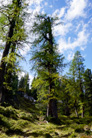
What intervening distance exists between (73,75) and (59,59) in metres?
12.3

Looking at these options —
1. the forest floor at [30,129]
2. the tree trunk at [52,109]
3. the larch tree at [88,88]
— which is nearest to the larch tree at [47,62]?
the tree trunk at [52,109]

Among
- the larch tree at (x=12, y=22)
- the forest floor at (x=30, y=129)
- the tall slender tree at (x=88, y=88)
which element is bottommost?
the forest floor at (x=30, y=129)

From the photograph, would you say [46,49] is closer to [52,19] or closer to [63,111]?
→ [52,19]

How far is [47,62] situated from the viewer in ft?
37.6

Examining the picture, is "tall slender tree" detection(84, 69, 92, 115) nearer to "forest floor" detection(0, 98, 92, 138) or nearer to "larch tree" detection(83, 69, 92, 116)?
"larch tree" detection(83, 69, 92, 116)

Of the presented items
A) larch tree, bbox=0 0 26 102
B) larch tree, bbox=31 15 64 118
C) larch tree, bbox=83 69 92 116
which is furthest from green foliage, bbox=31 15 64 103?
larch tree, bbox=83 69 92 116

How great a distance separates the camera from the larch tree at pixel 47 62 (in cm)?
1044

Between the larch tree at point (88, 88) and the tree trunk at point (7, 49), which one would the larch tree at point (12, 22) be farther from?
the larch tree at point (88, 88)

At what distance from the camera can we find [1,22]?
903cm

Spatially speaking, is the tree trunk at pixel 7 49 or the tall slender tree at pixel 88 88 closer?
the tree trunk at pixel 7 49

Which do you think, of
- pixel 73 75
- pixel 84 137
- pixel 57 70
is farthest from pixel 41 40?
pixel 73 75

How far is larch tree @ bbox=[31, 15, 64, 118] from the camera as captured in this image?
10.4 metres

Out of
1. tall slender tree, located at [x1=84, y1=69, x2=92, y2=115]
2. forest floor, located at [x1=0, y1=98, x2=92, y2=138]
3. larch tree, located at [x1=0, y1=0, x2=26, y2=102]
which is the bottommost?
forest floor, located at [x1=0, y1=98, x2=92, y2=138]

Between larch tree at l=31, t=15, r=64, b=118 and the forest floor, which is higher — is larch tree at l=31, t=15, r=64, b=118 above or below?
above
